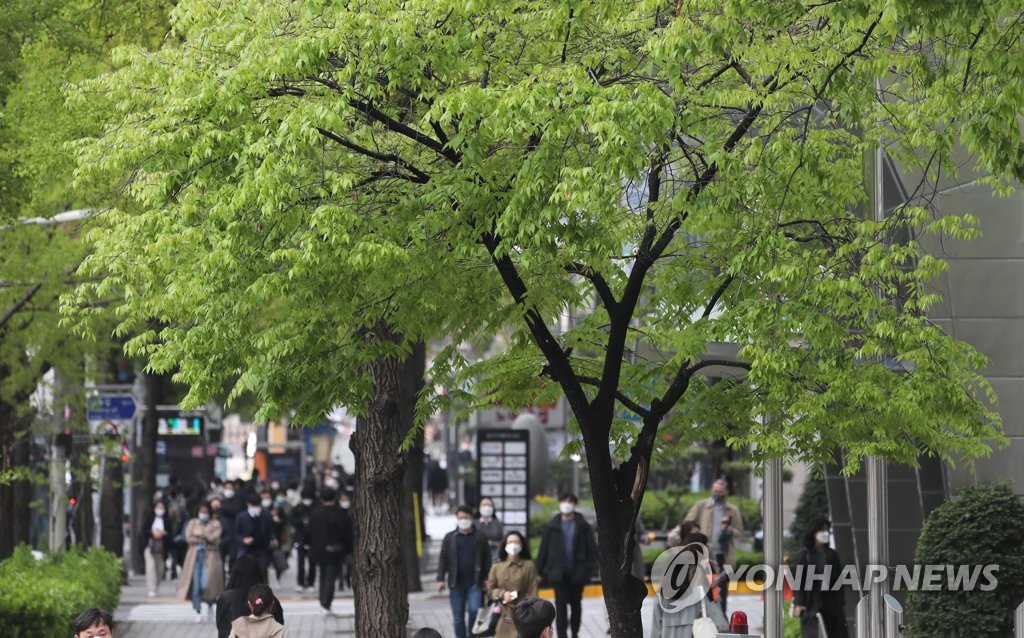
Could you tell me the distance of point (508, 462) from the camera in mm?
27969

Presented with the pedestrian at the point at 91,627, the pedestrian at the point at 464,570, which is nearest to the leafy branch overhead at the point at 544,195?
the pedestrian at the point at 91,627

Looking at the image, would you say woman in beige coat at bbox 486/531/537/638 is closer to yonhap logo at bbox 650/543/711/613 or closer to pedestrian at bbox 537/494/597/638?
pedestrian at bbox 537/494/597/638

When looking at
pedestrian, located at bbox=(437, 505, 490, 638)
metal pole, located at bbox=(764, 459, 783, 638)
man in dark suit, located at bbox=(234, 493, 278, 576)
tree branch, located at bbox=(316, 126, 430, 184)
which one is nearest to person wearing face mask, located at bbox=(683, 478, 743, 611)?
pedestrian, located at bbox=(437, 505, 490, 638)

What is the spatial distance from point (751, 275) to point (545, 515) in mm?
25868

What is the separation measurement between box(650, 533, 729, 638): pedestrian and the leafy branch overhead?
2.70 m

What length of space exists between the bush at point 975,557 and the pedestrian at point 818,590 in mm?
1285

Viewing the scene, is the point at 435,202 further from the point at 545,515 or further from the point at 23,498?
the point at 545,515

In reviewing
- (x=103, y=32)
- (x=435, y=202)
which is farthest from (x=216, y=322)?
(x=103, y=32)

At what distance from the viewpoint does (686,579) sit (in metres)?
15.3

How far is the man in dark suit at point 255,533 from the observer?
2388 centimetres

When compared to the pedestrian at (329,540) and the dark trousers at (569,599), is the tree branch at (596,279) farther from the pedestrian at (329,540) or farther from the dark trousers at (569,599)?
the pedestrian at (329,540)

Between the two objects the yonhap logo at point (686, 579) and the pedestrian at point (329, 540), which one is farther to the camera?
the pedestrian at point (329, 540)

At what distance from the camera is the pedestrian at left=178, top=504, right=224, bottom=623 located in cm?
2369

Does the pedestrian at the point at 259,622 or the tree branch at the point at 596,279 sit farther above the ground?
the tree branch at the point at 596,279
